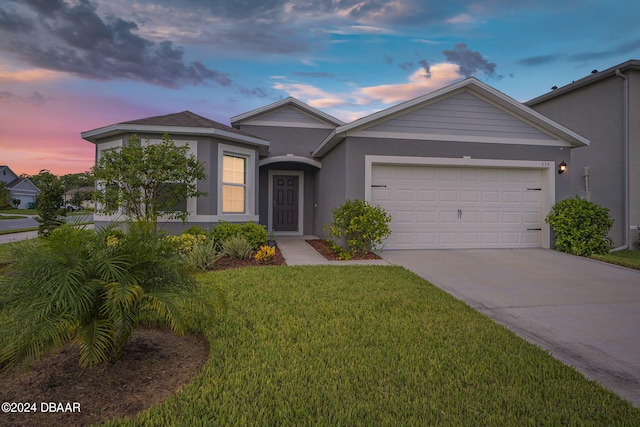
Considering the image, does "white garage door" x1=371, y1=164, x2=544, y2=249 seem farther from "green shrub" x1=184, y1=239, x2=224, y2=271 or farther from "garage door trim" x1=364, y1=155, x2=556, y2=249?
"green shrub" x1=184, y1=239, x2=224, y2=271

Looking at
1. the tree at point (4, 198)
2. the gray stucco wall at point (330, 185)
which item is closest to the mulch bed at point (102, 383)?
the gray stucco wall at point (330, 185)

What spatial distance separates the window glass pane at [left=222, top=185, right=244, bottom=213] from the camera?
9263mm

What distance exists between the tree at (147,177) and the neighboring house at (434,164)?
0.62 metres

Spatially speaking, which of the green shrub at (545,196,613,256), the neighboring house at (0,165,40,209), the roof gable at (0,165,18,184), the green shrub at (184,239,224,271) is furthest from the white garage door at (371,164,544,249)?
the roof gable at (0,165,18,184)

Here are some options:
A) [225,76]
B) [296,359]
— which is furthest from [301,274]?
[225,76]

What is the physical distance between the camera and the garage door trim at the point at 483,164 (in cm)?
878

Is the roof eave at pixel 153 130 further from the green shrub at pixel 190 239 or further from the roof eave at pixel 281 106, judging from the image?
the roof eave at pixel 281 106

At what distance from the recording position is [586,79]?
1102cm

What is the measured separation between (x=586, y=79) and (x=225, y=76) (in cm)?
1201

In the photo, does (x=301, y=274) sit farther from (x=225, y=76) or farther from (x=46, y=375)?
(x=225, y=76)

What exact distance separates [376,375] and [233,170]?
776cm

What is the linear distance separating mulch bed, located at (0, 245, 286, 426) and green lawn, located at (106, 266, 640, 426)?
21 centimetres

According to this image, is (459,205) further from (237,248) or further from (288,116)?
(288,116)

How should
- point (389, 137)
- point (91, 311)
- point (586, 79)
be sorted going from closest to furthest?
point (91, 311) < point (389, 137) < point (586, 79)
